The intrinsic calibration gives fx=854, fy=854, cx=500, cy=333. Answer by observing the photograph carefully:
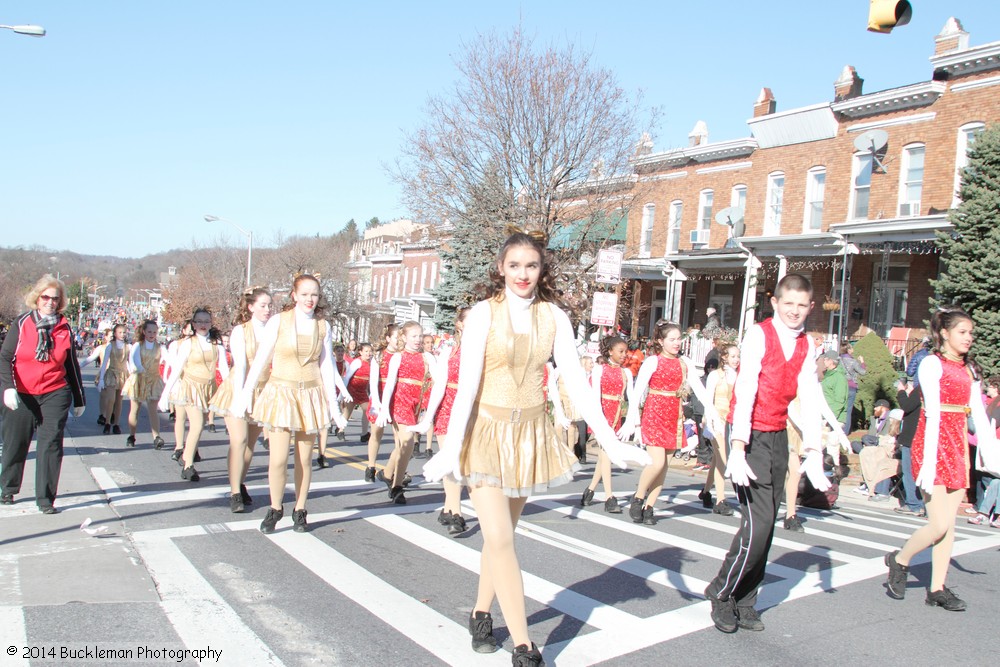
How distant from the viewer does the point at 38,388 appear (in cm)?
729

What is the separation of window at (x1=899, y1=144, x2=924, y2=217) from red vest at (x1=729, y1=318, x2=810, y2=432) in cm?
1943

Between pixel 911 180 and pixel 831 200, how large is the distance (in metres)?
2.45

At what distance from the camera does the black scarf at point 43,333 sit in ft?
23.8

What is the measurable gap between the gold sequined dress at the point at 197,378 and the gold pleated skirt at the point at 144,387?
2.10 m

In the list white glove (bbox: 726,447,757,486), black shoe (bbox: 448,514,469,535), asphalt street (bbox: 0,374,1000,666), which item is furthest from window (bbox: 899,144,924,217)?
white glove (bbox: 726,447,757,486)

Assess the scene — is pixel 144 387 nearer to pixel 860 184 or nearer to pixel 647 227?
pixel 860 184

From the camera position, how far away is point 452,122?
22.0m

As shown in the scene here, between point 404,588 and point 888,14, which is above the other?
point 888,14

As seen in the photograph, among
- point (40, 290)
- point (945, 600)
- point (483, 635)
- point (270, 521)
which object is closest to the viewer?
point (483, 635)

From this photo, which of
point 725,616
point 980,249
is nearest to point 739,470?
point 725,616

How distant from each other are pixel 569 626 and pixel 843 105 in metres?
22.6

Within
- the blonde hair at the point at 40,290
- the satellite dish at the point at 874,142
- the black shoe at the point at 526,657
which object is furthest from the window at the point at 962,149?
the black shoe at the point at 526,657

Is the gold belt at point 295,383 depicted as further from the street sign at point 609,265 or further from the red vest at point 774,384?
the street sign at point 609,265

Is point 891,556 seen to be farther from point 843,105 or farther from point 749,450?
point 843,105
